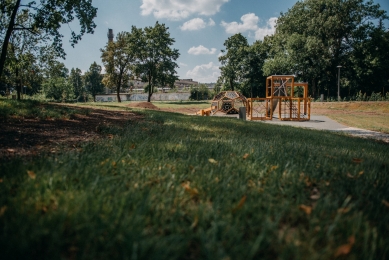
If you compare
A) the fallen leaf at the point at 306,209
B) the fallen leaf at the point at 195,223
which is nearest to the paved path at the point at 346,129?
the fallen leaf at the point at 306,209

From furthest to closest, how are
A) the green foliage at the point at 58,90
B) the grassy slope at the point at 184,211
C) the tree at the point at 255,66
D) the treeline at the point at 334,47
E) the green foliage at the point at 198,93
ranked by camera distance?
the green foliage at the point at 198,93 → the green foliage at the point at 58,90 → the tree at the point at 255,66 → the treeline at the point at 334,47 → the grassy slope at the point at 184,211

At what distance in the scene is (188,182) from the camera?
229 cm

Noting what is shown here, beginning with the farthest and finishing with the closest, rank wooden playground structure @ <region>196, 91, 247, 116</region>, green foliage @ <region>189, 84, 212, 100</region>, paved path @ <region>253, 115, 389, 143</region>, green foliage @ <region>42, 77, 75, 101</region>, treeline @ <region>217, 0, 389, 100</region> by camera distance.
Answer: green foliage @ <region>189, 84, 212, 100</region> < green foliage @ <region>42, 77, 75, 101</region> < treeline @ <region>217, 0, 389, 100</region> < wooden playground structure @ <region>196, 91, 247, 116</region> < paved path @ <region>253, 115, 389, 143</region>

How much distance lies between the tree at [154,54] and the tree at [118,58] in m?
1.43

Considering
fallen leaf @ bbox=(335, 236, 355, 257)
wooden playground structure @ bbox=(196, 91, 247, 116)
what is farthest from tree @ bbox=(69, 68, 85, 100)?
fallen leaf @ bbox=(335, 236, 355, 257)

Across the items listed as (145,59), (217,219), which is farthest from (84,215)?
(145,59)

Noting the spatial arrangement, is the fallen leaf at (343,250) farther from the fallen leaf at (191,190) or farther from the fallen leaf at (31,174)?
the fallen leaf at (31,174)

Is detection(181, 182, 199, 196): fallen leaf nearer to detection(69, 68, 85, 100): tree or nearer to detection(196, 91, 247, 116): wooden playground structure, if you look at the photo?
detection(196, 91, 247, 116): wooden playground structure

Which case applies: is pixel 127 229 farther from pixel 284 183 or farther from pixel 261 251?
pixel 284 183

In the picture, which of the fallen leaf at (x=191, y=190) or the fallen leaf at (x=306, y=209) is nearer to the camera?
the fallen leaf at (x=306, y=209)

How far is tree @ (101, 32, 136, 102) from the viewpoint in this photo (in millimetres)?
49812

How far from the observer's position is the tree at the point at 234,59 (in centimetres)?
6188

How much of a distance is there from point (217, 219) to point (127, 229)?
0.57m

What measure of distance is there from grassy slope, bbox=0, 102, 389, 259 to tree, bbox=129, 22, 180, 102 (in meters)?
49.4
